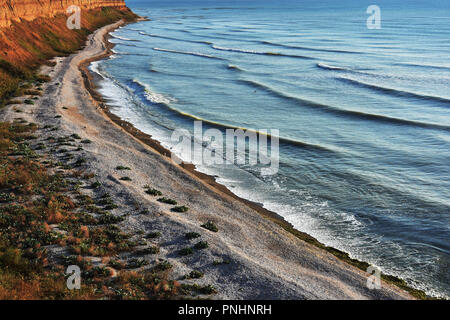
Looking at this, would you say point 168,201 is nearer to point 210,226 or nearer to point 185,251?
point 210,226

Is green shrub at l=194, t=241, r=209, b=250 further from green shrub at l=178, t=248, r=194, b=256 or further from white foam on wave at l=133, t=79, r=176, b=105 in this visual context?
white foam on wave at l=133, t=79, r=176, b=105

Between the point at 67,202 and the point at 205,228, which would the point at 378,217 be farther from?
the point at 67,202

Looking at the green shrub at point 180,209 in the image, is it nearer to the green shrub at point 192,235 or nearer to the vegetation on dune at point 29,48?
the green shrub at point 192,235

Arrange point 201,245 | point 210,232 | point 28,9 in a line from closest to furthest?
1. point 201,245
2. point 210,232
3. point 28,9

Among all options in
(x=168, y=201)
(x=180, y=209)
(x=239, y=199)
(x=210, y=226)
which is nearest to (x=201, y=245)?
(x=210, y=226)

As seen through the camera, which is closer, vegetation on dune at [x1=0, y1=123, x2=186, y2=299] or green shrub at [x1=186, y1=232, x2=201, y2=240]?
vegetation on dune at [x1=0, y1=123, x2=186, y2=299]

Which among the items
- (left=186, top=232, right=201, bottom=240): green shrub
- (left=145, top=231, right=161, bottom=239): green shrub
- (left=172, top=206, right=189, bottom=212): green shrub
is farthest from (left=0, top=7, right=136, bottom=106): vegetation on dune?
(left=186, top=232, right=201, bottom=240): green shrub

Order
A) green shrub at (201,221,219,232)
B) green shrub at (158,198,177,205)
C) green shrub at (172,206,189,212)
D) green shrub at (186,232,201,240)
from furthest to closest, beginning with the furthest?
green shrub at (158,198,177,205)
green shrub at (172,206,189,212)
green shrub at (201,221,219,232)
green shrub at (186,232,201,240)

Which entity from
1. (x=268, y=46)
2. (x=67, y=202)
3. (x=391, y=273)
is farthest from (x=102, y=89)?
(x=268, y=46)
